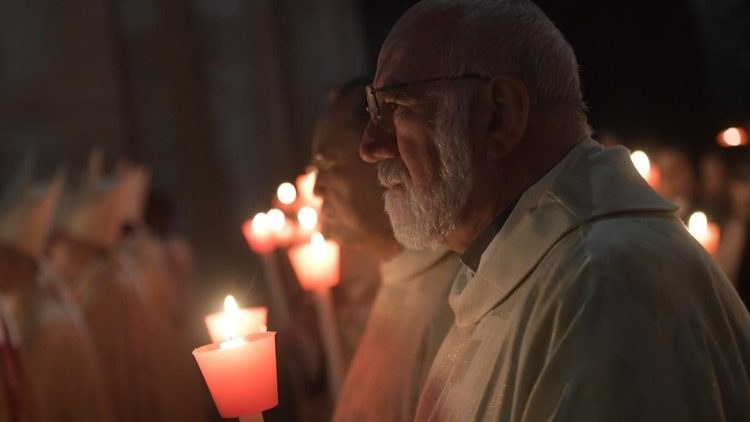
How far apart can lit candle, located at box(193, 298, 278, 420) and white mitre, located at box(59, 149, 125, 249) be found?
7.26 meters

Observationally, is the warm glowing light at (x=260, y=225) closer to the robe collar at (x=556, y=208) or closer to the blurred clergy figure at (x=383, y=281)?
the blurred clergy figure at (x=383, y=281)

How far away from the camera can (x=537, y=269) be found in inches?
73.6

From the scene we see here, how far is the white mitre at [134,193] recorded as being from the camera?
9945mm

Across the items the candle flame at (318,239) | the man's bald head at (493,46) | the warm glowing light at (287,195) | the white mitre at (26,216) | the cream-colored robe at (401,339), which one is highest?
the white mitre at (26,216)

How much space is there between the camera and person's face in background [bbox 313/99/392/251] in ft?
11.0

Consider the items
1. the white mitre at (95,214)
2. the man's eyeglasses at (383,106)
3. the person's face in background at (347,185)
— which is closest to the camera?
the man's eyeglasses at (383,106)

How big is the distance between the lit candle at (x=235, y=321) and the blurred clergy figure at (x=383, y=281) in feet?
2.33

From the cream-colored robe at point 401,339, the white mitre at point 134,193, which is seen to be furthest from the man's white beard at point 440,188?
the white mitre at point 134,193

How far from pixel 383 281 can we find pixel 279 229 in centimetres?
208

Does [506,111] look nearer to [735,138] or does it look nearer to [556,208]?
[556,208]

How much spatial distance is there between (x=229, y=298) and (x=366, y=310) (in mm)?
2391

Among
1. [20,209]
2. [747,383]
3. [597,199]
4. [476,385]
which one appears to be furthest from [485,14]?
[20,209]

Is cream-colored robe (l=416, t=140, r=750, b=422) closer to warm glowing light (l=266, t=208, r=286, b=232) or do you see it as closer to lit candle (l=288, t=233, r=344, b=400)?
lit candle (l=288, t=233, r=344, b=400)

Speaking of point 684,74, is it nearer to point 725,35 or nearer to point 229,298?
point 725,35
